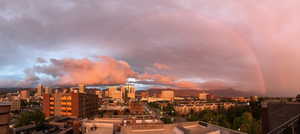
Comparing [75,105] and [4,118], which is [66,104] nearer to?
[75,105]

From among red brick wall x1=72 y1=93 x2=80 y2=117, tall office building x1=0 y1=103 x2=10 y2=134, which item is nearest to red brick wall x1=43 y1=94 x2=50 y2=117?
red brick wall x1=72 y1=93 x2=80 y2=117

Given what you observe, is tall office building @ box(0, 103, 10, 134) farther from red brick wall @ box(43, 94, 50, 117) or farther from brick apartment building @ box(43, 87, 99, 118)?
red brick wall @ box(43, 94, 50, 117)

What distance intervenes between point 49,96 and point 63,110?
495 centimetres

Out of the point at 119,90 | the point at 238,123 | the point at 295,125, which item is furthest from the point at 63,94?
the point at 119,90

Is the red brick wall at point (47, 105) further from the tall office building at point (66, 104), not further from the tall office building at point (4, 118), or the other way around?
the tall office building at point (4, 118)

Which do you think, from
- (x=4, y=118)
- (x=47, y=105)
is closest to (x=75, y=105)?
(x=47, y=105)

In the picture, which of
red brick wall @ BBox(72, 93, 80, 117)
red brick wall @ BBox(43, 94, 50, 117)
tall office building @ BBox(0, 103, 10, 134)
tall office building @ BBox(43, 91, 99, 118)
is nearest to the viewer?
tall office building @ BBox(0, 103, 10, 134)

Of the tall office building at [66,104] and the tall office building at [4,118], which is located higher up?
the tall office building at [4,118]

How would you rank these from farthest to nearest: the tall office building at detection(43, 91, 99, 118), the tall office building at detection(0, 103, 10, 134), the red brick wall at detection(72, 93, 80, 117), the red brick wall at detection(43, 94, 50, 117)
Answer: the red brick wall at detection(43, 94, 50, 117)
the tall office building at detection(43, 91, 99, 118)
the red brick wall at detection(72, 93, 80, 117)
the tall office building at detection(0, 103, 10, 134)

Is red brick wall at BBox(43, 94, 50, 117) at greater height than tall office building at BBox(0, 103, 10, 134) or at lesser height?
lesser

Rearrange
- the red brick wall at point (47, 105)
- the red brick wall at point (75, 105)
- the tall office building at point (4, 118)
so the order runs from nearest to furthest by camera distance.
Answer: the tall office building at point (4, 118), the red brick wall at point (75, 105), the red brick wall at point (47, 105)

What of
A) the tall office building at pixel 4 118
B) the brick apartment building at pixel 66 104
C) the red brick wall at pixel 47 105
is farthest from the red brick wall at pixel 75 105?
the tall office building at pixel 4 118

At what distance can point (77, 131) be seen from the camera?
13.6 meters

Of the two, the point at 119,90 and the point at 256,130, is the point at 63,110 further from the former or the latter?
the point at 119,90
